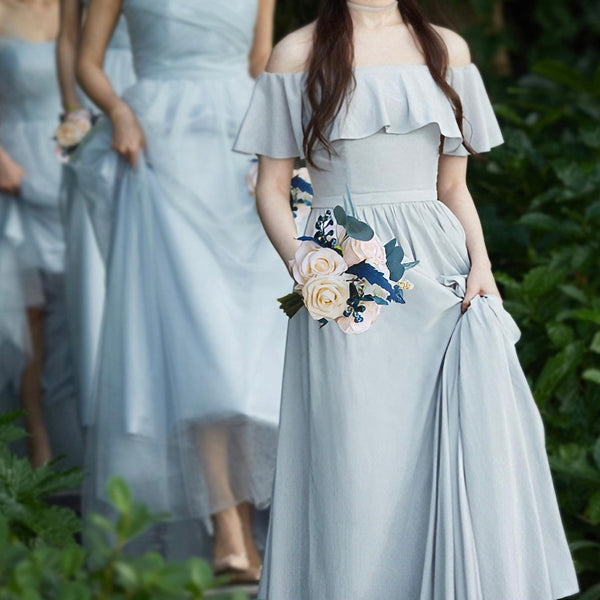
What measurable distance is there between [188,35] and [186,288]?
87 centimetres

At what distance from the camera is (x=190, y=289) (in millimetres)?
4648

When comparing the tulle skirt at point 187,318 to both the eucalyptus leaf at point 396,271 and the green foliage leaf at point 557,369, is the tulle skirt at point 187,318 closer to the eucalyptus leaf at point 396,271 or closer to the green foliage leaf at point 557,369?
the green foliage leaf at point 557,369

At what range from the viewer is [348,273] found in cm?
299

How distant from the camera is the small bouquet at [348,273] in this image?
296cm

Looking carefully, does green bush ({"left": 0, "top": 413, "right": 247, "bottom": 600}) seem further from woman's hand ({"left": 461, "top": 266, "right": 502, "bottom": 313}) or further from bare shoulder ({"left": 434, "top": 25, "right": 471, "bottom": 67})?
bare shoulder ({"left": 434, "top": 25, "right": 471, "bottom": 67})

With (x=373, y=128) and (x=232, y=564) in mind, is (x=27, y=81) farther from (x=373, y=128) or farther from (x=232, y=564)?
(x=373, y=128)

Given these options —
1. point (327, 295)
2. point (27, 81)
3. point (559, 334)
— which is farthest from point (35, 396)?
point (327, 295)

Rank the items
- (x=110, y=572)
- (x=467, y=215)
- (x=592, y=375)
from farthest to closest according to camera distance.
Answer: (x=592, y=375) → (x=467, y=215) → (x=110, y=572)

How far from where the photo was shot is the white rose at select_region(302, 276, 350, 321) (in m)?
2.97

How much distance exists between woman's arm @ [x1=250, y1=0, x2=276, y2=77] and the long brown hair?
61.7 inches

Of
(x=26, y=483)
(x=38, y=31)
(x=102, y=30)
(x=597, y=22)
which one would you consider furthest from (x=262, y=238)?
(x=597, y=22)

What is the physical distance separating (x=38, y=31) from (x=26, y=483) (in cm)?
348

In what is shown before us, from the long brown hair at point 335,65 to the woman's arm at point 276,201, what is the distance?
10 centimetres

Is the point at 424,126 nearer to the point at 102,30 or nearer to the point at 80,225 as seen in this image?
the point at 102,30
